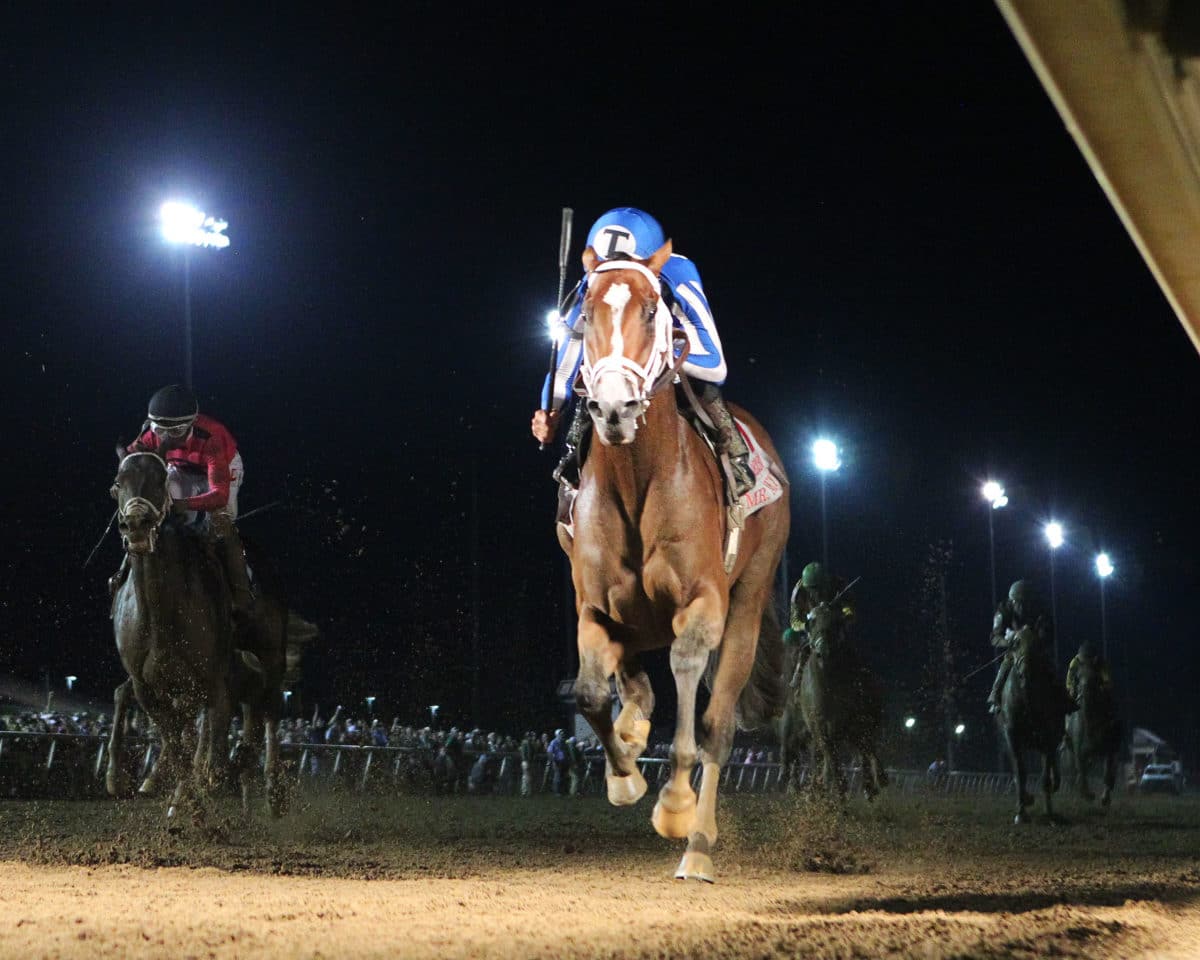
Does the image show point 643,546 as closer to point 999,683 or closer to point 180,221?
point 999,683

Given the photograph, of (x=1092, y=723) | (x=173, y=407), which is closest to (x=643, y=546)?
(x=173, y=407)

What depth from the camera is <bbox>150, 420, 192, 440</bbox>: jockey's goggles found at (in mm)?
11930

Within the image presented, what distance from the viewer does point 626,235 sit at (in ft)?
26.6

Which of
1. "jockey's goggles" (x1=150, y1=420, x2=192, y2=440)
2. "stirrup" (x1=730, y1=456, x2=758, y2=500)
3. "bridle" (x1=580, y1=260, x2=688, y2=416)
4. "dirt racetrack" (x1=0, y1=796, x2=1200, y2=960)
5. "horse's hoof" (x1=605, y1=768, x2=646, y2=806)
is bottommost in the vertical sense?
"dirt racetrack" (x1=0, y1=796, x2=1200, y2=960)

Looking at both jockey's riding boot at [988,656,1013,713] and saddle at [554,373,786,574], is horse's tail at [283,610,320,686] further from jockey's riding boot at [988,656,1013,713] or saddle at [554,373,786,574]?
jockey's riding boot at [988,656,1013,713]

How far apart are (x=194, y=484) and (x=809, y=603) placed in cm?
793

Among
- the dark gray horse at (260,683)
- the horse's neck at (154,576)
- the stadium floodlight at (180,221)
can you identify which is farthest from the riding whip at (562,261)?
the stadium floodlight at (180,221)

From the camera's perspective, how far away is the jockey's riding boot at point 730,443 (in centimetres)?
852

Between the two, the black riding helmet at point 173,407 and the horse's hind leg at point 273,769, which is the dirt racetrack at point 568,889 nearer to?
the horse's hind leg at point 273,769

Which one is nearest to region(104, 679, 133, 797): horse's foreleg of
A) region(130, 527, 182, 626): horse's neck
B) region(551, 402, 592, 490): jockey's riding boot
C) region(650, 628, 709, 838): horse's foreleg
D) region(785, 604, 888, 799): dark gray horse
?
region(130, 527, 182, 626): horse's neck

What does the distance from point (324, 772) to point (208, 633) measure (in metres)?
10.1

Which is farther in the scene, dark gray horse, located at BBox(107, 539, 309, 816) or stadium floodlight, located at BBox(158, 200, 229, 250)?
stadium floodlight, located at BBox(158, 200, 229, 250)

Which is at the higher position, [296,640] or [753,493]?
[753,493]

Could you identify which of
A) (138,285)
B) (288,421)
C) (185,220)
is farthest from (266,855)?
(288,421)
